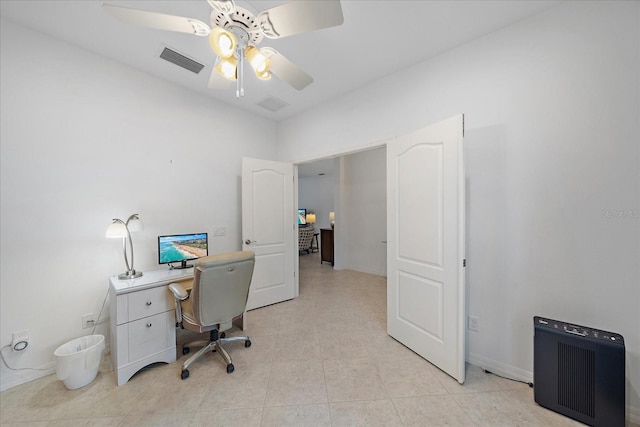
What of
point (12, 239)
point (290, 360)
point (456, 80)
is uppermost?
point (456, 80)

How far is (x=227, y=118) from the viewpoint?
10.6 ft

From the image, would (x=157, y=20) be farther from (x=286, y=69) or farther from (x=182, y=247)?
(x=182, y=247)

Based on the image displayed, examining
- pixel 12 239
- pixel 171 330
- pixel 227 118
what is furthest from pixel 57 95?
pixel 171 330

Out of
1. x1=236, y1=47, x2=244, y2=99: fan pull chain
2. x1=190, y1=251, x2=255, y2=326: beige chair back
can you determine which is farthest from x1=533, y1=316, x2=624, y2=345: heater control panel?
x1=236, y1=47, x2=244, y2=99: fan pull chain

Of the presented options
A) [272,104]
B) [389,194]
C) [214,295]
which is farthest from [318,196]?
[214,295]

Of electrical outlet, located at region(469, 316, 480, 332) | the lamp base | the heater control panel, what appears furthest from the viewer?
the lamp base

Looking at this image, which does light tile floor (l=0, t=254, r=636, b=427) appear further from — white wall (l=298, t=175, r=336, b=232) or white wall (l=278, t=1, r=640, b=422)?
white wall (l=298, t=175, r=336, b=232)

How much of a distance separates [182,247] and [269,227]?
1.15 m

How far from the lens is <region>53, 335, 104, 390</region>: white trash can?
66.3 inches

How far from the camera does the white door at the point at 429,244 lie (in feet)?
5.91

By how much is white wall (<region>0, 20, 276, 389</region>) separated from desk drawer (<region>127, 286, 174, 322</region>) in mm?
671

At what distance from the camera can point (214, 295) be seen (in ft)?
6.07

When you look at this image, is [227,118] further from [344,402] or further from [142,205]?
[344,402]

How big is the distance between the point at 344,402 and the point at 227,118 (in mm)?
3420
